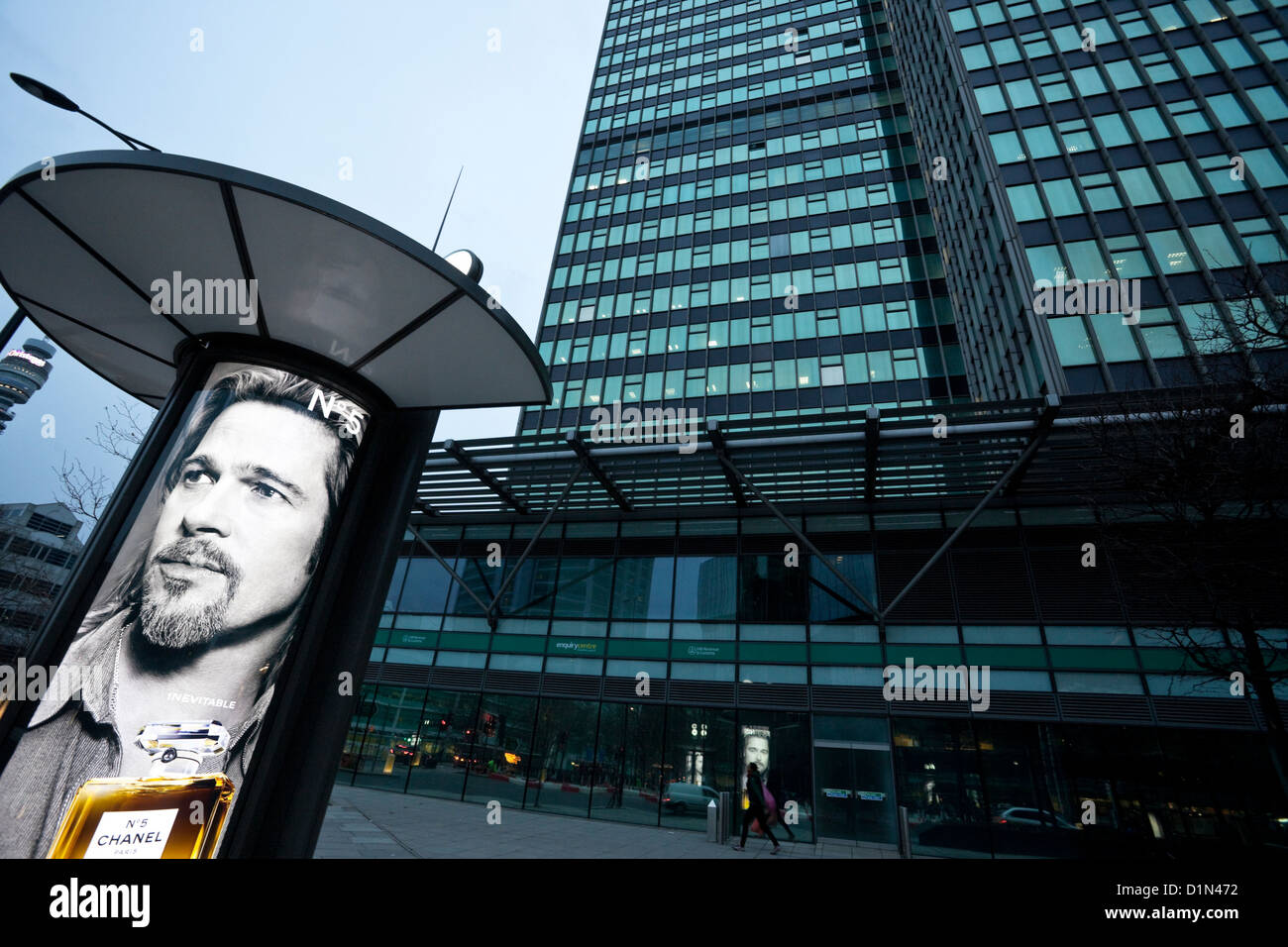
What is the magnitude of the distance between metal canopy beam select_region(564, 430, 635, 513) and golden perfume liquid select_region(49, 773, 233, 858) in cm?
1051

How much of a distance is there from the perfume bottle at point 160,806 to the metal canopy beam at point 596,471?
10.4 metres

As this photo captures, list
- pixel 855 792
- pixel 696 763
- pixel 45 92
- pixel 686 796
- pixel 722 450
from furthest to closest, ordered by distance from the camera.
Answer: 1. pixel 696 763
2. pixel 686 796
3. pixel 722 450
4. pixel 855 792
5. pixel 45 92

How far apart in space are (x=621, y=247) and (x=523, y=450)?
22.0 meters

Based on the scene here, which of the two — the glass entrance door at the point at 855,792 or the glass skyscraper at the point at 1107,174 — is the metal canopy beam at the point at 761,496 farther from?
the glass skyscraper at the point at 1107,174

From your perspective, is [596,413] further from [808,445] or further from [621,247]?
[808,445]

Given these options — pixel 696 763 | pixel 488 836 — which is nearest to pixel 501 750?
pixel 696 763

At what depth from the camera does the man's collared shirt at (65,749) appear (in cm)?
403

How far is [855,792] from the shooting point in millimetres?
14625

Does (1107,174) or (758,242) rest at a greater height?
(758,242)

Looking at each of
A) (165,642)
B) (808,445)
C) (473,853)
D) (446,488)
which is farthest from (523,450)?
(165,642)

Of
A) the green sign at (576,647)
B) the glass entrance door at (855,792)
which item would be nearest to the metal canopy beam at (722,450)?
the green sign at (576,647)

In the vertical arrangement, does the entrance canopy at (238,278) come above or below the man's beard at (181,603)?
above

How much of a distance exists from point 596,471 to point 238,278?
1164 cm

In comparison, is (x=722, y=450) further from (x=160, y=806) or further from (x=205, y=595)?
(x=160, y=806)
